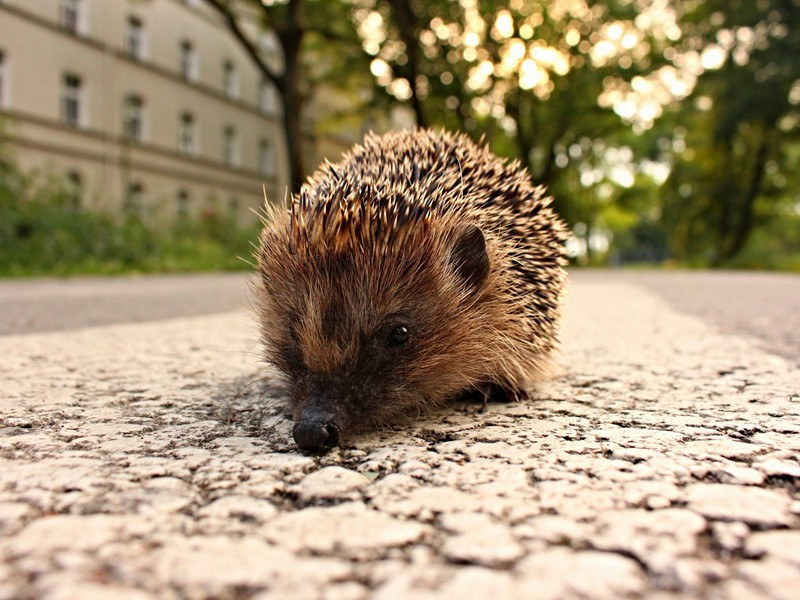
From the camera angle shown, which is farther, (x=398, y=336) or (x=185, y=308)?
(x=185, y=308)

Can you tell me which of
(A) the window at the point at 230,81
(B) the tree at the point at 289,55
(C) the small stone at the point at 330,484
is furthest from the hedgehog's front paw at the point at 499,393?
(A) the window at the point at 230,81

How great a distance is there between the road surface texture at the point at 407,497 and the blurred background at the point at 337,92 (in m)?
12.9

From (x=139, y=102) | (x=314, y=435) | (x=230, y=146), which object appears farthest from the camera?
(x=230, y=146)

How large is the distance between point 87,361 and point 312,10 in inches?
836

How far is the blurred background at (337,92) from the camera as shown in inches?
708

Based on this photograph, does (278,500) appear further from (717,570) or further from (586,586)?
(717,570)

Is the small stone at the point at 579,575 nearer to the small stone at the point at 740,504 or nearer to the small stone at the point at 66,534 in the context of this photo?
the small stone at the point at 740,504

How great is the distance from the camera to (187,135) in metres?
34.2

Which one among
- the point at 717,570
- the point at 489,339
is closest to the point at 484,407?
the point at 489,339

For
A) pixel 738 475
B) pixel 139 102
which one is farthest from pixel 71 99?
pixel 738 475

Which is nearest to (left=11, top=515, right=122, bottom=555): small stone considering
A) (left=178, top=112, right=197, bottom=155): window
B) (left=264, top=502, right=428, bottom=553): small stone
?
(left=264, top=502, right=428, bottom=553): small stone

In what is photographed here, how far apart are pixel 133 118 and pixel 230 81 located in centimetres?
852

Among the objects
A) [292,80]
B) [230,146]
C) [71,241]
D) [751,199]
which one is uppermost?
[230,146]

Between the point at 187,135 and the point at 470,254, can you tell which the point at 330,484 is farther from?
the point at 187,135
